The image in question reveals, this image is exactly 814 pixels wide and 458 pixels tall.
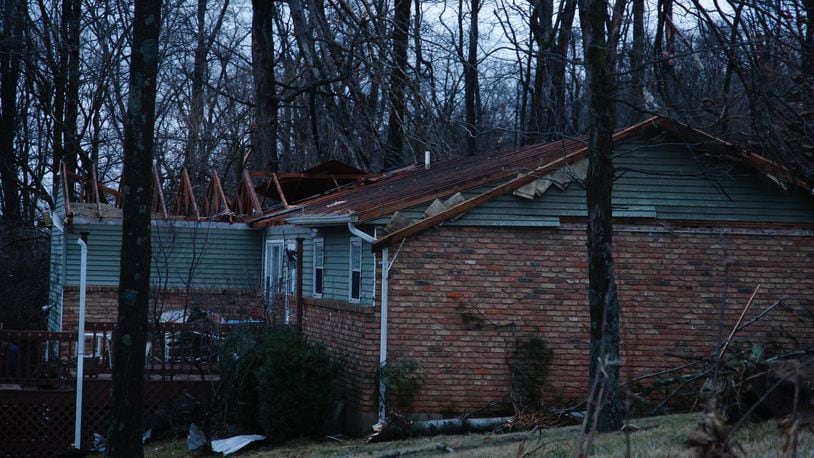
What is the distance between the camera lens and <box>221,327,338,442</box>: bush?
50.6ft

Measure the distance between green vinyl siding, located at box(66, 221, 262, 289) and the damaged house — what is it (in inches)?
289

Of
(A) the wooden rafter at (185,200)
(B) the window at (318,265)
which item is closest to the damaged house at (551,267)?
(B) the window at (318,265)

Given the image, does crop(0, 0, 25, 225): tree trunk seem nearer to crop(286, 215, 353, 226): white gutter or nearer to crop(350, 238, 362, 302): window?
crop(286, 215, 353, 226): white gutter

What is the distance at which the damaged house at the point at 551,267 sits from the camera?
1559 cm

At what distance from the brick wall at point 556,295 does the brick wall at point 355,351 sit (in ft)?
1.23

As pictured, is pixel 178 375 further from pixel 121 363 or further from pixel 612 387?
pixel 612 387

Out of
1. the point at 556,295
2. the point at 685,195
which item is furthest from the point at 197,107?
the point at 685,195

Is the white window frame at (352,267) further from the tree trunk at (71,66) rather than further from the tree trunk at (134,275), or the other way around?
the tree trunk at (71,66)

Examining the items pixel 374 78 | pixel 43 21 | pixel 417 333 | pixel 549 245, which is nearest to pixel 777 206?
pixel 549 245

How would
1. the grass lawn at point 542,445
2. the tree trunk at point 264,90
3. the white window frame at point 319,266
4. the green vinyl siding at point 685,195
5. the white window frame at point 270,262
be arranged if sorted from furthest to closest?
the tree trunk at point 264,90 < the white window frame at point 270,262 < the white window frame at point 319,266 < the green vinyl siding at point 685,195 < the grass lawn at point 542,445

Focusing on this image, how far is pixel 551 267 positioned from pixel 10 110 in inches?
976

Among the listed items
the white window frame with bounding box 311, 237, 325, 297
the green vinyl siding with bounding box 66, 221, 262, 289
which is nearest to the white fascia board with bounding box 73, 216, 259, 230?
the green vinyl siding with bounding box 66, 221, 262, 289

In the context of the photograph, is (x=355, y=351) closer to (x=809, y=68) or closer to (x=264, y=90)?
(x=809, y=68)

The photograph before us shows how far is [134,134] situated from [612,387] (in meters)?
6.27
